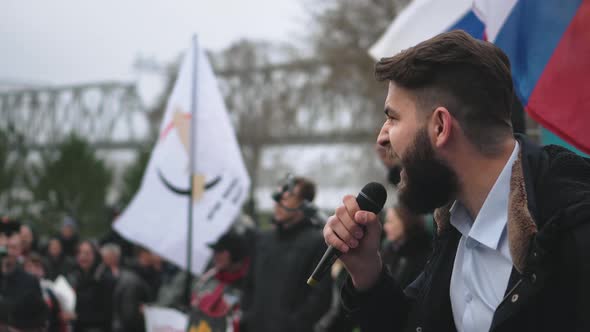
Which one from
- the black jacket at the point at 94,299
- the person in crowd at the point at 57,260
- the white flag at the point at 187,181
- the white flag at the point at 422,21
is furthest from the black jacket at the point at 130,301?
the white flag at the point at 422,21

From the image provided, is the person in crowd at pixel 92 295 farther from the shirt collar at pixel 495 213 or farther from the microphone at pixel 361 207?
the shirt collar at pixel 495 213

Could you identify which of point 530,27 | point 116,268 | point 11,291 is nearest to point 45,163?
point 116,268

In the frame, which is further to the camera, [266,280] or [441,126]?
[266,280]

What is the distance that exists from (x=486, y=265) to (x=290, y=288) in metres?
4.02

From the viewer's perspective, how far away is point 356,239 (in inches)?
83.3

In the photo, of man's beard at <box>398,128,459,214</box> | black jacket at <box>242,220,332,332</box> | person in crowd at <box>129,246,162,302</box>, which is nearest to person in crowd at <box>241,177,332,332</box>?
black jacket at <box>242,220,332,332</box>

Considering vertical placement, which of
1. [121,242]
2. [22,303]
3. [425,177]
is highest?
[425,177]

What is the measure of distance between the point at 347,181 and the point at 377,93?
623 inches

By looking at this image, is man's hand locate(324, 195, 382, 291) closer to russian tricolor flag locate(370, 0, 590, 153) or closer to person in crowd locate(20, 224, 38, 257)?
russian tricolor flag locate(370, 0, 590, 153)

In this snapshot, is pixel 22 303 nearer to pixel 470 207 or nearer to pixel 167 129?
pixel 167 129

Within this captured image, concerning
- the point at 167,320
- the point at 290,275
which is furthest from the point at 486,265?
the point at 167,320

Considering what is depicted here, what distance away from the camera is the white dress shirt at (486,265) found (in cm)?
194

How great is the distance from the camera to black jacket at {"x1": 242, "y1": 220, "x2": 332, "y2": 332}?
5883 millimetres

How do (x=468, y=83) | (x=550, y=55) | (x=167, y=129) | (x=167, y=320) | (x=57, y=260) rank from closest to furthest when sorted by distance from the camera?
(x=468, y=83), (x=550, y=55), (x=167, y=320), (x=167, y=129), (x=57, y=260)
